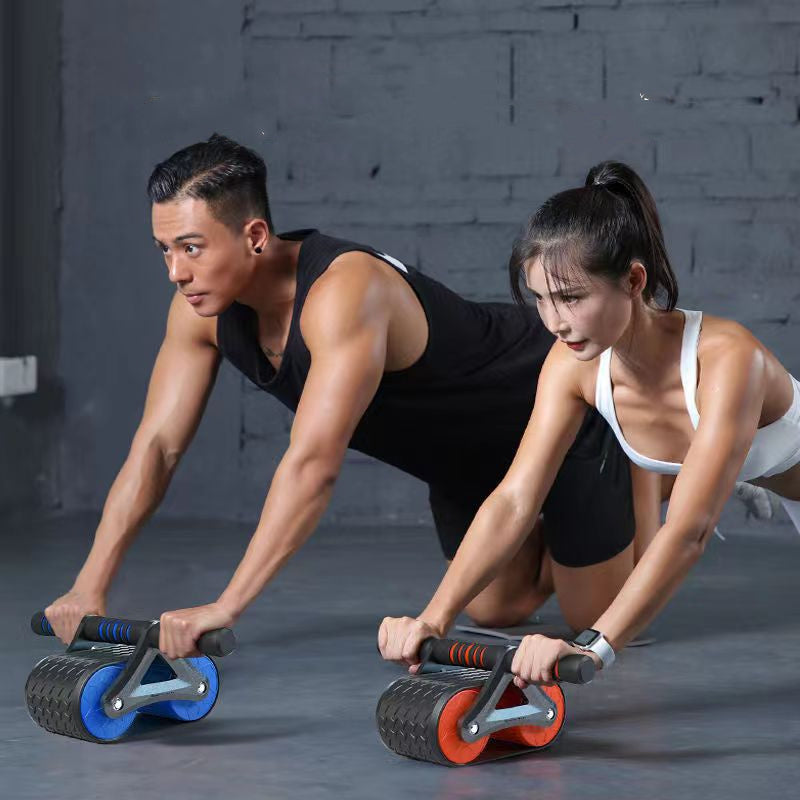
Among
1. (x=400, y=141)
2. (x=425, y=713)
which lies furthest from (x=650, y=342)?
(x=400, y=141)

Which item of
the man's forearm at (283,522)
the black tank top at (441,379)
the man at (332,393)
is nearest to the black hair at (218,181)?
the man at (332,393)

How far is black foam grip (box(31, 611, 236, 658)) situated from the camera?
1.80 metres

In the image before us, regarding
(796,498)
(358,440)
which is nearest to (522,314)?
(358,440)

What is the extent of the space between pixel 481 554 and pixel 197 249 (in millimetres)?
611

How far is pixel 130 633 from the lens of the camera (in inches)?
74.2

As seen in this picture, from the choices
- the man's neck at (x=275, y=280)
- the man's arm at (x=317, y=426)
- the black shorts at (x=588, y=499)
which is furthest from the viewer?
the black shorts at (x=588, y=499)

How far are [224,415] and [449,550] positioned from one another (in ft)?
5.24

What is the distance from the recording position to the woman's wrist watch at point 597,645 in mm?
1728

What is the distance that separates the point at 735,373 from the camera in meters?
1.85

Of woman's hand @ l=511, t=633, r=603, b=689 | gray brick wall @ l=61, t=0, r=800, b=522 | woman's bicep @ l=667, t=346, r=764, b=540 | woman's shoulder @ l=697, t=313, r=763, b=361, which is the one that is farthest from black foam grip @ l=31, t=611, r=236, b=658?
gray brick wall @ l=61, t=0, r=800, b=522

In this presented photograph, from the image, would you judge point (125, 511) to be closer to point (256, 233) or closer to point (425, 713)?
point (256, 233)

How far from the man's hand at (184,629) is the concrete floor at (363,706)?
5.7 inches

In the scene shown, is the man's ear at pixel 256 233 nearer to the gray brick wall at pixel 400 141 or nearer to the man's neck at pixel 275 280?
the man's neck at pixel 275 280

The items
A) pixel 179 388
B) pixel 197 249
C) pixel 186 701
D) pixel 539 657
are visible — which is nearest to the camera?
pixel 539 657
